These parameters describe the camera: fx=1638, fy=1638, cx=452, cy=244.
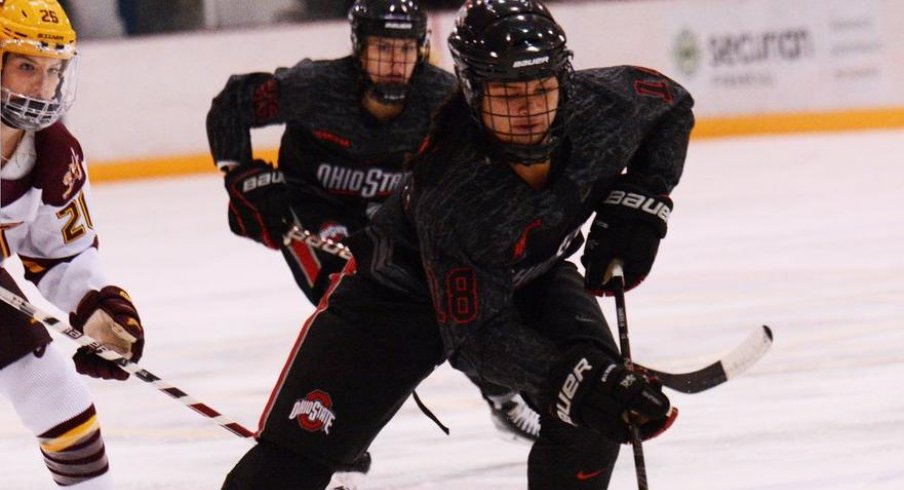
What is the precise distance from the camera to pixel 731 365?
2.74 m

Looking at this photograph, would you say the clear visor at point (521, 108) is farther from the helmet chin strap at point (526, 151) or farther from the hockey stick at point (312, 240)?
the hockey stick at point (312, 240)

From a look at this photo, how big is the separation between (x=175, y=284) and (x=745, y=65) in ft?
15.1

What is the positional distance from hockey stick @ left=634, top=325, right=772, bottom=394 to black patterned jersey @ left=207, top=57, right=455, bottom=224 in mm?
1487

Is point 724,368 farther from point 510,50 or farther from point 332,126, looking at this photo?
point 332,126

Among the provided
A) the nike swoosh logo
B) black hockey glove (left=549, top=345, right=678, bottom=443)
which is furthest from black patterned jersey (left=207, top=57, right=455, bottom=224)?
black hockey glove (left=549, top=345, right=678, bottom=443)

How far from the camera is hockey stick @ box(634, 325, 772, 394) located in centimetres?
266

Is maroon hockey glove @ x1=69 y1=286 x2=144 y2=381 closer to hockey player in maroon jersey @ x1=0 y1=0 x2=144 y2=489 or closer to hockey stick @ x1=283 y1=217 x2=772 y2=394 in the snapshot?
hockey player in maroon jersey @ x1=0 y1=0 x2=144 y2=489

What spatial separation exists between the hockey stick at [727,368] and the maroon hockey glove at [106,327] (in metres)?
0.98

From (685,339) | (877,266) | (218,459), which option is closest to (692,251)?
(877,266)

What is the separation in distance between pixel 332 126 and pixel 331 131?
13mm

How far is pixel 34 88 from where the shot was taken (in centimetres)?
297

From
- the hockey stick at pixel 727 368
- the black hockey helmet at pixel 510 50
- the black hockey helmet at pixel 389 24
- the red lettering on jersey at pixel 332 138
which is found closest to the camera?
the black hockey helmet at pixel 510 50

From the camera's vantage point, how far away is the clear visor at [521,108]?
99.3 inches

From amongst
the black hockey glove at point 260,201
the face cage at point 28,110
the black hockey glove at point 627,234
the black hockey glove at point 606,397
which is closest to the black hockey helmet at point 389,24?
the black hockey glove at point 260,201
